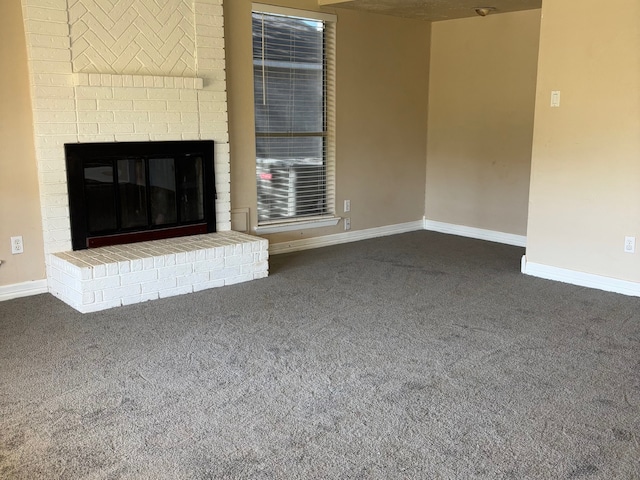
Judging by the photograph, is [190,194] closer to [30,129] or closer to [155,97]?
[155,97]

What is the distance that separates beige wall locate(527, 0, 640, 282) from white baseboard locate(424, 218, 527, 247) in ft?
4.02

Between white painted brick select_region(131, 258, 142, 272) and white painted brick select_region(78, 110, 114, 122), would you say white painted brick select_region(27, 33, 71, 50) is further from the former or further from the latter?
white painted brick select_region(131, 258, 142, 272)

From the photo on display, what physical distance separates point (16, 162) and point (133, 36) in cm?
120

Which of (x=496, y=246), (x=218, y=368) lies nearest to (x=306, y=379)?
(x=218, y=368)

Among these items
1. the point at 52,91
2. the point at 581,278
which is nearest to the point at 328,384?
the point at 581,278

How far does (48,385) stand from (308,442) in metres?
1.30

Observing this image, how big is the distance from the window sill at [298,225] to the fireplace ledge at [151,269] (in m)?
0.63

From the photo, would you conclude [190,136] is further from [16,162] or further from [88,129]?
[16,162]

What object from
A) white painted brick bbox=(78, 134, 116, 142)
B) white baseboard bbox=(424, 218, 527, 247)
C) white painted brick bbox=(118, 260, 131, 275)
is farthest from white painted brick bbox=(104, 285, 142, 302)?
white baseboard bbox=(424, 218, 527, 247)

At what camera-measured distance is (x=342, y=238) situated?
19.5ft

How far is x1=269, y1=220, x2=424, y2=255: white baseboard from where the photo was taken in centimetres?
546

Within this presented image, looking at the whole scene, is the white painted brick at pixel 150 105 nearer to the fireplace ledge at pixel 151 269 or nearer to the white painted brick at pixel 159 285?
the fireplace ledge at pixel 151 269

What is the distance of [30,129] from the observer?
13.1ft

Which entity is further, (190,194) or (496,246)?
(496,246)
